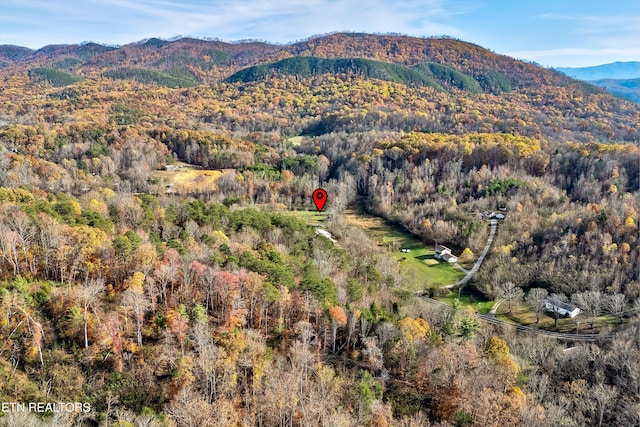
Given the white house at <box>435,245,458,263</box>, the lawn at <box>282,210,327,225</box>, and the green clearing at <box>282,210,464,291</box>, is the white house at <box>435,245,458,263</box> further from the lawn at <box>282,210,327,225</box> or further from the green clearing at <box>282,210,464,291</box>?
the lawn at <box>282,210,327,225</box>

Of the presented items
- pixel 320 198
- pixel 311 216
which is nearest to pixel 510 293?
pixel 311 216

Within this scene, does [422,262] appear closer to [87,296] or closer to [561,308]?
[561,308]

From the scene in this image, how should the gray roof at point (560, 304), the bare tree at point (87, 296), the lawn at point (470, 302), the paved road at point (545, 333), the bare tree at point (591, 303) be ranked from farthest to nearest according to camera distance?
the lawn at point (470, 302), the gray roof at point (560, 304), the bare tree at point (591, 303), the paved road at point (545, 333), the bare tree at point (87, 296)

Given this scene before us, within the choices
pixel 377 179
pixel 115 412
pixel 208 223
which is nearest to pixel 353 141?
pixel 377 179

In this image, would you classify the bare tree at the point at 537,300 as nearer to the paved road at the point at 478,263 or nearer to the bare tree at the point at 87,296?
the paved road at the point at 478,263

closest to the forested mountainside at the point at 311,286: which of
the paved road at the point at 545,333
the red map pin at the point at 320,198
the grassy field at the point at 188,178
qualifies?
the grassy field at the point at 188,178
